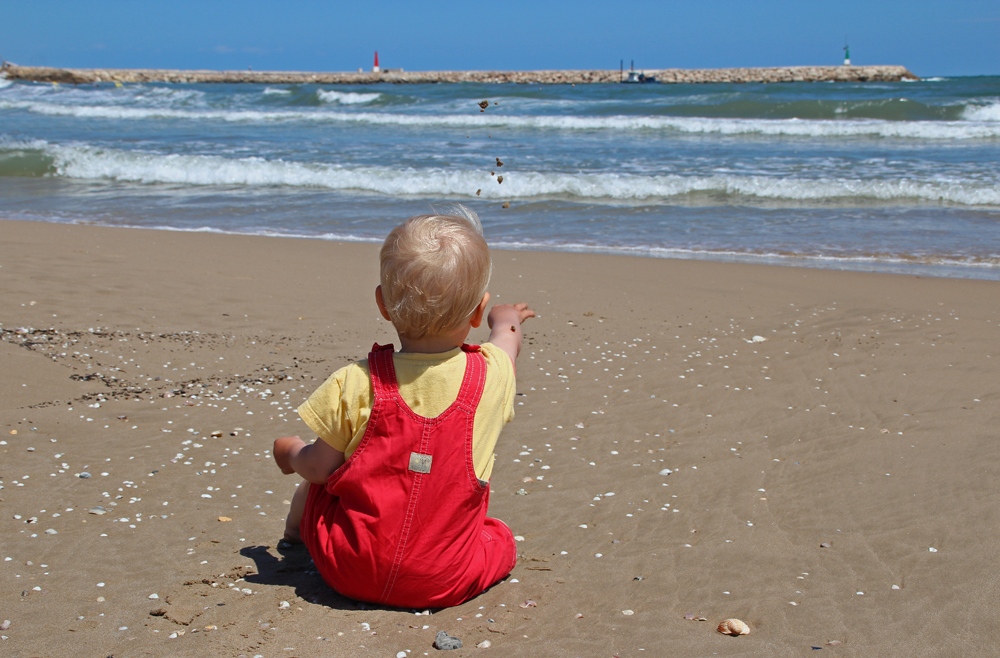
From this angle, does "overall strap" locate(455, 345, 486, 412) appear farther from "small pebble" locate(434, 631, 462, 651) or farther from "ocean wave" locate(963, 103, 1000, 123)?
"ocean wave" locate(963, 103, 1000, 123)

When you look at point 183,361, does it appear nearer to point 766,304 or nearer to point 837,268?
point 766,304

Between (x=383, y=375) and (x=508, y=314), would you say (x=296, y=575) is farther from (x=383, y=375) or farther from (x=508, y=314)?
(x=508, y=314)

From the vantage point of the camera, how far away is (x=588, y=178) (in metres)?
12.5

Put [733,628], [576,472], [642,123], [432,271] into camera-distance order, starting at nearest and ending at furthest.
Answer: [432,271], [733,628], [576,472], [642,123]

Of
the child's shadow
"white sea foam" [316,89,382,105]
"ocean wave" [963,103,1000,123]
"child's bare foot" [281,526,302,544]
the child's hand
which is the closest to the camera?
the child's shadow

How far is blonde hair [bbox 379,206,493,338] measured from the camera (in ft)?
6.33

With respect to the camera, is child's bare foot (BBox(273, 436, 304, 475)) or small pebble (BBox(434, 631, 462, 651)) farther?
child's bare foot (BBox(273, 436, 304, 475))

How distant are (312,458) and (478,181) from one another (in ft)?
36.5

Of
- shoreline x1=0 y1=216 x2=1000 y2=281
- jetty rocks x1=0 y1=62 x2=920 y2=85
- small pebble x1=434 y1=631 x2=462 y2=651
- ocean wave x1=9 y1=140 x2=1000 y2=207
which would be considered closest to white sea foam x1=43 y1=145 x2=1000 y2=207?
ocean wave x1=9 y1=140 x2=1000 y2=207

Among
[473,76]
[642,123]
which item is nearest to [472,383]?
[642,123]

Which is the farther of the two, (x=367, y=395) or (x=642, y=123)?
(x=642, y=123)

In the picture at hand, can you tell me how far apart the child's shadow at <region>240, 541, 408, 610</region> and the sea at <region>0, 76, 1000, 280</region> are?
3.78 ft

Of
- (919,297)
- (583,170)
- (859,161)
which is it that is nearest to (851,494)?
(919,297)

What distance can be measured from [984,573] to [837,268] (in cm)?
549
